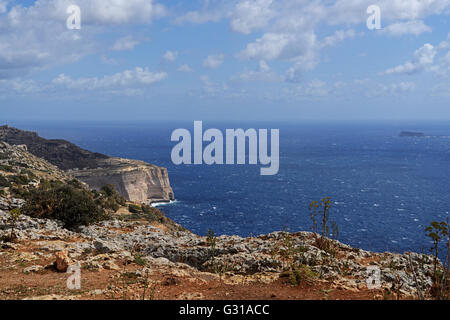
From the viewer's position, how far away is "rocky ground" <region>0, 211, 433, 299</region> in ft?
25.2

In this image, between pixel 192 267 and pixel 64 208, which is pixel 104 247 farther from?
pixel 64 208

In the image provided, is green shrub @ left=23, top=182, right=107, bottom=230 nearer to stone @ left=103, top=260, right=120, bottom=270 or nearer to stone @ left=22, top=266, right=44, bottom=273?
stone @ left=22, top=266, right=44, bottom=273

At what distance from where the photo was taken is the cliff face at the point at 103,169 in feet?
223

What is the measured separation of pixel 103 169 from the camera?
7075 centimetres

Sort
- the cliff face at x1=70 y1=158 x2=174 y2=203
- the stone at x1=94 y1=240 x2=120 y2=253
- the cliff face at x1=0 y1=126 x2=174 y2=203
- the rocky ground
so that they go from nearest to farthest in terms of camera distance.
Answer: the rocky ground → the stone at x1=94 y1=240 x2=120 y2=253 → the cliff face at x1=70 y1=158 x2=174 y2=203 → the cliff face at x1=0 y1=126 x2=174 y2=203

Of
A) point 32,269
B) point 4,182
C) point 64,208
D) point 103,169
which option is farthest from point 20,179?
point 103,169

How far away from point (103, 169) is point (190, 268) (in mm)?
64677

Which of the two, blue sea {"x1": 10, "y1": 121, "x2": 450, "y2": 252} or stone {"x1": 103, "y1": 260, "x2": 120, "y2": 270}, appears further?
blue sea {"x1": 10, "y1": 121, "x2": 450, "y2": 252}

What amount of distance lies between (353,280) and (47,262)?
26.6 ft

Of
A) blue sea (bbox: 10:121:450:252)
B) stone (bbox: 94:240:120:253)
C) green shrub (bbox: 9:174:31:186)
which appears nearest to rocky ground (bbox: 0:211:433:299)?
stone (bbox: 94:240:120:253)

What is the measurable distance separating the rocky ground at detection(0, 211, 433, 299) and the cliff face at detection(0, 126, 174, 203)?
54750 millimetres
